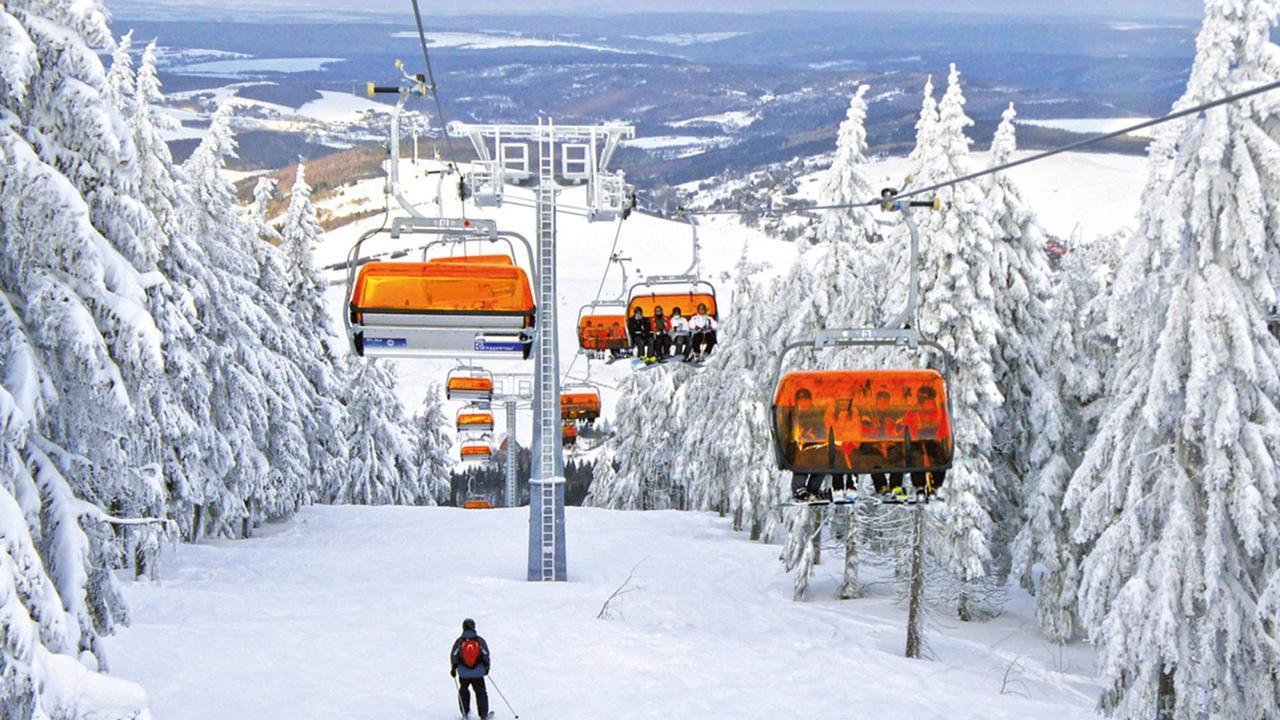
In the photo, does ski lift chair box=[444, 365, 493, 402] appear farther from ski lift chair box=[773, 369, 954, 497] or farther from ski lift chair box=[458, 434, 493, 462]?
ski lift chair box=[773, 369, 954, 497]

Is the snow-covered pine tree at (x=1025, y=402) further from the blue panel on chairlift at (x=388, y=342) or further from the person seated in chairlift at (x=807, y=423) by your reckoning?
the blue panel on chairlift at (x=388, y=342)

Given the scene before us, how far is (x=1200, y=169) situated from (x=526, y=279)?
35.5 feet

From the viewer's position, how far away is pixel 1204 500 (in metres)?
18.8

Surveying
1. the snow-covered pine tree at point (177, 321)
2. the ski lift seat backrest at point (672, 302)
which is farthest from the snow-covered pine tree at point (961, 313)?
the snow-covered pine tree at point (177, 321)

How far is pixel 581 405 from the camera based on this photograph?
44.3 m

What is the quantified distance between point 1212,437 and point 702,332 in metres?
8.56

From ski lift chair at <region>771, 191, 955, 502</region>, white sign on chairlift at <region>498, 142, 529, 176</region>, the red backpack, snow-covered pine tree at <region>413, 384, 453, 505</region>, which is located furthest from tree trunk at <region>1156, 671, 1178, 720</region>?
snow-covered pine tree at <region>413, 384, 453, 505</region>

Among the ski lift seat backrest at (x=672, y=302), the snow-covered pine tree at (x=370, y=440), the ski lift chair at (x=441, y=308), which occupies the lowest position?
the snow-covered pine tree at (x=370, y=440)

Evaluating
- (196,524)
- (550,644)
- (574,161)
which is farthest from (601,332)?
(196,524)

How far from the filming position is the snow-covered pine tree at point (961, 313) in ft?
84.5

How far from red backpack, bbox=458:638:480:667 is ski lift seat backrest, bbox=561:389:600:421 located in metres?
29.6

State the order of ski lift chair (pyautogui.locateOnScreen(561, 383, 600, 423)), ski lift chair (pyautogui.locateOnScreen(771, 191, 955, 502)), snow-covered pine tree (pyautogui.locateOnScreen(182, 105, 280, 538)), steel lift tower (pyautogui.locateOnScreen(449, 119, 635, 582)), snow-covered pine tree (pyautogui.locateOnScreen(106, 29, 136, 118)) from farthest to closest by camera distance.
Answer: ski lift chair (pyautogui.locateOnScreen(561, 383, 600, 423)) → snow-covered pine tree (pyautogui.locateOnScreen(182, 105, 280, 538)) → snow-covered pine tree (pyautogui.locateOnScreen(106, 29, 136, 118)) → steel lift tower (pyautogui.locateOnScreen(449, 119, 635, 582)) → ski lift chair (pyautogui.locateOnScreen(771, 191, 955, 502))

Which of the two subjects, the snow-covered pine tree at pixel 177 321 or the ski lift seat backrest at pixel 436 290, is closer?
the ski lift seat backrest at pixel 436 290

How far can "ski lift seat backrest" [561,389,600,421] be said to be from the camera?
4425 centimetres
